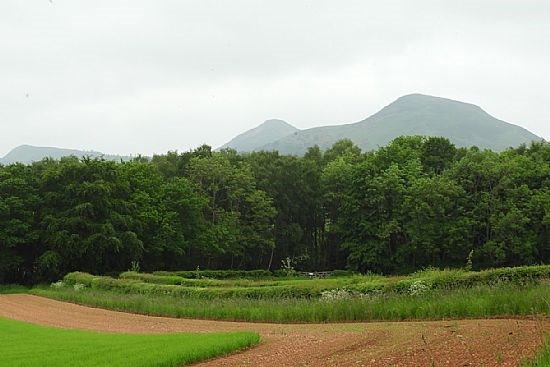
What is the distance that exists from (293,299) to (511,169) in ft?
133

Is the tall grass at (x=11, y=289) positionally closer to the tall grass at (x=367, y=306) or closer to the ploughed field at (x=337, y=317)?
the ploughed field at (x=337, y=317)

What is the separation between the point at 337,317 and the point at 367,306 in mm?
1533

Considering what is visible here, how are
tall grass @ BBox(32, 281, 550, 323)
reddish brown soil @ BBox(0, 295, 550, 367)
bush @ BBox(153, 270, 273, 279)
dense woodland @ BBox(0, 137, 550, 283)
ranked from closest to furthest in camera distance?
1. reddish brown soil @ BBox(0, 295, 550, 367)
2. tall grass @ BBox(32, 281, 550, 323)
3. dense woodland @ BBox(0, 137, 550, 283)
4. bush @ BBox(153, 270, 273, 279)

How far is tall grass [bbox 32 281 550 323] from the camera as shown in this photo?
804 inches

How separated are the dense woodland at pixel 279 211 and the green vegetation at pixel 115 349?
1485 inches

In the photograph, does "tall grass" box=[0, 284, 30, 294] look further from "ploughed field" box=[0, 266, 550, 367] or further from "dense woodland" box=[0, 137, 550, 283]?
"ploughed field" box=[0, 266, 550, 367]

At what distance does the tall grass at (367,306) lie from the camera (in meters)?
20.4

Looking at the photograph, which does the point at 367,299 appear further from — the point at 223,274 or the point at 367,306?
the point at 223,274

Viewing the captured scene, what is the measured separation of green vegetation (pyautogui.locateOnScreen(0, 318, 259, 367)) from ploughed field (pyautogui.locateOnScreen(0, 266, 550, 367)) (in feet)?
0.30

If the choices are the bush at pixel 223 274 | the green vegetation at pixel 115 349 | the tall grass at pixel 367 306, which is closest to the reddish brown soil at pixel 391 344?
the green vegetation at pixel 115 349

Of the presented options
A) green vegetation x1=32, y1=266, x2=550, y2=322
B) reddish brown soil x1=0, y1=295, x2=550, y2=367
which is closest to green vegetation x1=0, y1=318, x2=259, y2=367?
reddish brown soil x1=0, y1=295, x2=550, y2=367

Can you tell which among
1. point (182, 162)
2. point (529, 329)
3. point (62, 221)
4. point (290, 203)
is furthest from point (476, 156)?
point (529, 329)

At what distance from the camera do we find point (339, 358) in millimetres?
14602

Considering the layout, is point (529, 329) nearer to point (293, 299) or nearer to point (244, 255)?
point (293, 299)
